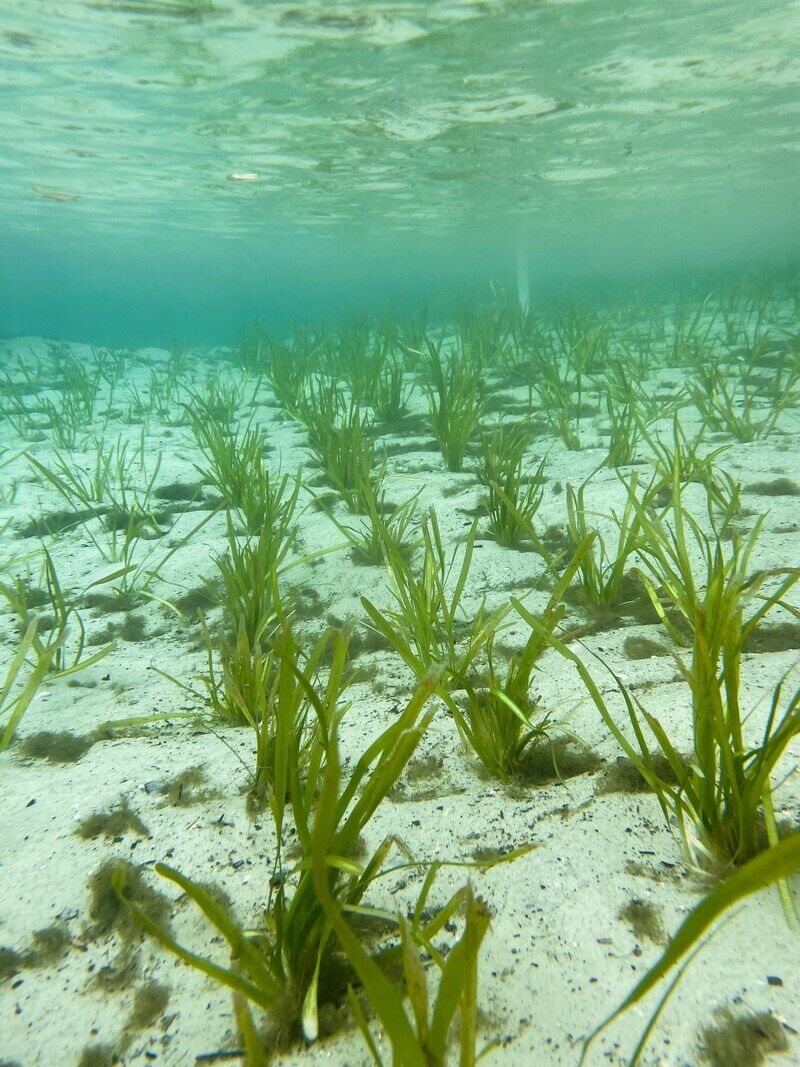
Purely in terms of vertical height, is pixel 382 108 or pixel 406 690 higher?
pixel 382 108

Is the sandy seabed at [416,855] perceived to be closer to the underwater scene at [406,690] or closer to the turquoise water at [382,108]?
the underwater scene at [406,690]

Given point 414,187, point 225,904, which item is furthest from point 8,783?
point 414,187

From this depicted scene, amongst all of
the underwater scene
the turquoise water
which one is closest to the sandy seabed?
the underwater scene

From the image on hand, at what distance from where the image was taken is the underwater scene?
133cm

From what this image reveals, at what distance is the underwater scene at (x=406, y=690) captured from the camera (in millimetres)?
1331

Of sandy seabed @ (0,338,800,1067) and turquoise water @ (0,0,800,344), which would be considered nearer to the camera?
sandy seabed @ (0,338,800,1067)

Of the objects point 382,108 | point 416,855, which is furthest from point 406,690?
point 382,108

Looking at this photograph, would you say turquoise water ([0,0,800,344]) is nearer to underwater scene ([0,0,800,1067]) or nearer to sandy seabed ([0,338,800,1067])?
underwater scene ([0,0,800,1067])

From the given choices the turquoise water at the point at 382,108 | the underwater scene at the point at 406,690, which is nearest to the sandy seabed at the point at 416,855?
the underwater scene at the point at 406,690

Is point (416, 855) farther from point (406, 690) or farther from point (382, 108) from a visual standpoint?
point (382, 108)

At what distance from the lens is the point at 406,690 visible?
288 centimetres

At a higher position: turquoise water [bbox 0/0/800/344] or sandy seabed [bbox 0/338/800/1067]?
turquoise water [bbox 0/0/800/344]

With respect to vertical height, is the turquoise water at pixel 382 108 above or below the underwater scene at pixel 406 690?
above

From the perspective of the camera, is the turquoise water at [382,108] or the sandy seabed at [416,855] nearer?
the sandy seabed at [416,855]
